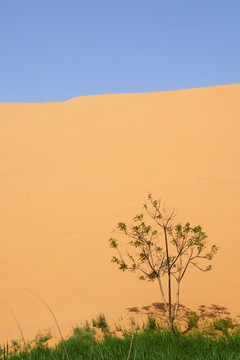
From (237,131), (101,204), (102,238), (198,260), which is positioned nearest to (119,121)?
(237,131)

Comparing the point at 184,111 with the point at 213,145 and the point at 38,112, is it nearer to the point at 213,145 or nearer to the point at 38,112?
the point at 213,145

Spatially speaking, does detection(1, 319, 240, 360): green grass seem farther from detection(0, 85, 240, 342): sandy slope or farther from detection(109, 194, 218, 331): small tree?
detection(0, 85, 240, 342): sandy slope

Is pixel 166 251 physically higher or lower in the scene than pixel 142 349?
higher

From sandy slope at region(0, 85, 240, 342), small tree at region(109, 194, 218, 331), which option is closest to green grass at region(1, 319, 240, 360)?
small tree at region(109, 194, 218, 331)

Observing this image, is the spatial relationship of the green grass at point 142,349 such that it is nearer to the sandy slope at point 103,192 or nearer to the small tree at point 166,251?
the small tree at point 166,251

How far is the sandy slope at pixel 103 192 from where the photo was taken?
27.0ft

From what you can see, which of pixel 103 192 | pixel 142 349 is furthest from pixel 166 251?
pixel 103 192

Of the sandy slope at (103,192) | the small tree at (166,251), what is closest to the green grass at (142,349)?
the small tree at (166,251)

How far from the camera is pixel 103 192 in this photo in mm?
16312

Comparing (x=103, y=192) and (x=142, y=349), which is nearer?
(x=142, y=349)

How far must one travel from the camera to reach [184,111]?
29172mm

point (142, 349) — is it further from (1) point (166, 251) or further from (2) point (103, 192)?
(2) point (103, 192)

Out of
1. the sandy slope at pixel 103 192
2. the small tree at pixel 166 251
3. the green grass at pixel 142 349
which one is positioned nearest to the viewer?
the green grass at pixel 142 349

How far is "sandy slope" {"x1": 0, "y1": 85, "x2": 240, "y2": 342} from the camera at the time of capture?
8.22 m
